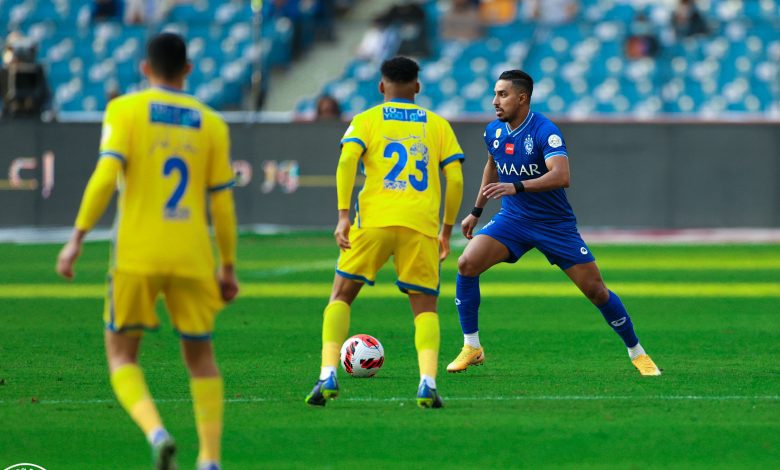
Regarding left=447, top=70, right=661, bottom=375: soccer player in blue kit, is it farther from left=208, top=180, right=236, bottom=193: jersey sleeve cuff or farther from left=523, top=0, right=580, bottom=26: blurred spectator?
left=523, top=0, right=580, bottom=26: blurred spectator

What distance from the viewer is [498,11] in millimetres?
28734

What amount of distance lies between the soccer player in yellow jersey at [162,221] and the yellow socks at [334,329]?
1912 millimetres

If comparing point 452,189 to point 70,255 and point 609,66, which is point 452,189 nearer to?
point 70,255

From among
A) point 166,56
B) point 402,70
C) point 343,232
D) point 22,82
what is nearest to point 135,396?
point 166,56

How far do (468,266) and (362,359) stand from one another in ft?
3.24

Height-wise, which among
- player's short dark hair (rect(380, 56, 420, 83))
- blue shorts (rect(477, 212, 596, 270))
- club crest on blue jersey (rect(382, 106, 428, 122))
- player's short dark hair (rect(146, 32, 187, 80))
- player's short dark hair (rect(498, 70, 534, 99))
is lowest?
blue shorts (rect(477, 212, 596, 270))

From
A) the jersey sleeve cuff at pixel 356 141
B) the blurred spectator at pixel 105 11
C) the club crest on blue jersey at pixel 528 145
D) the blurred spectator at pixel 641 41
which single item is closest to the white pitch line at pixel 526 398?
the jersey sleeve cuff at pixel 356 141

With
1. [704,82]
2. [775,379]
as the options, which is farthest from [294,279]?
[704,82]

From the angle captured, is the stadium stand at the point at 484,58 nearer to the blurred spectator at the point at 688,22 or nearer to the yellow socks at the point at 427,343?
the blurred spectator at the point at 688,22

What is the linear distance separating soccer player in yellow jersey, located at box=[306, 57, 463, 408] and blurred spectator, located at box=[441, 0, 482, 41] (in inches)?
815

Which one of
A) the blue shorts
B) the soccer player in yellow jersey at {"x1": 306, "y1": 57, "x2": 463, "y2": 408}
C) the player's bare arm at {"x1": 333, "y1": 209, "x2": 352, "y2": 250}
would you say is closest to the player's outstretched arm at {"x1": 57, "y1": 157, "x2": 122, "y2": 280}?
the player's bare arm at {"x1": 333, "y1": 209, "x2": 352, "y2": 250}

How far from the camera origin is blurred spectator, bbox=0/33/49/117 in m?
22.8

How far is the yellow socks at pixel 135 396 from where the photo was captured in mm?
→ 5945

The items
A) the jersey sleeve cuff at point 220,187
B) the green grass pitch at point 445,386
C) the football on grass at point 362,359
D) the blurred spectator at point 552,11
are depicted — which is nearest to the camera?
the jersey sleeve cuff at point 220,187
